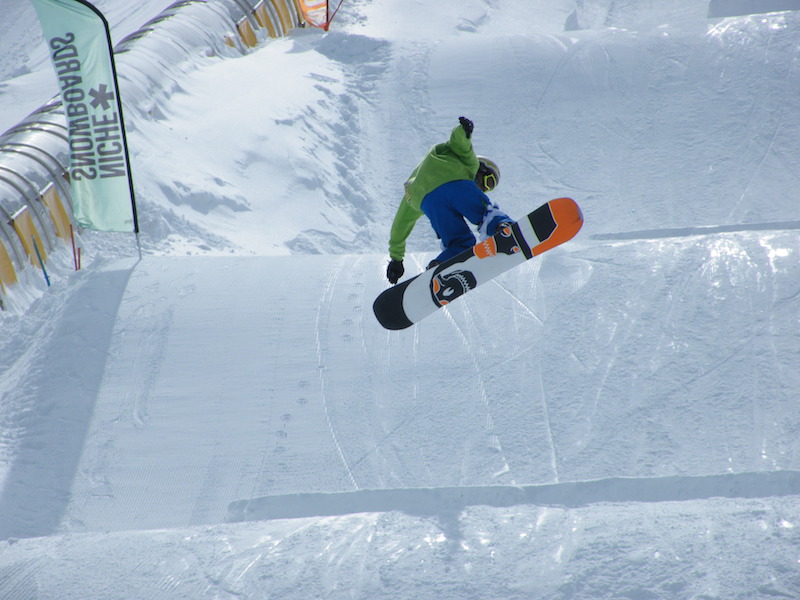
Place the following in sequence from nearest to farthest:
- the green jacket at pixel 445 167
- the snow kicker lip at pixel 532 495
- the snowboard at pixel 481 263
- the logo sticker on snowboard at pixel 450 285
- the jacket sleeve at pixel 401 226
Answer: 1. the snow kicker lip at pixel 532 495
2. the snowboard at pixel 481 263
3. the green jacket at pixel 445 167
4. the logo sticker on snowboard at pixel 450 285
5. the jacket sleeve at pixel 401 226

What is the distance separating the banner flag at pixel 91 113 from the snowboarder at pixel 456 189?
3328 millimetres

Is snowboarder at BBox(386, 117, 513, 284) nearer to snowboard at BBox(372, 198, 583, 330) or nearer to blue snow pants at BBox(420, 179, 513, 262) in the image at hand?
blue snow pants at BBox(420, 179, 513, 262)

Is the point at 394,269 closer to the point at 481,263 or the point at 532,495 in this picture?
the point at 481,263

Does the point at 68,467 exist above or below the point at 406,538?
below

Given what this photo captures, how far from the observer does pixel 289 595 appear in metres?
3.73

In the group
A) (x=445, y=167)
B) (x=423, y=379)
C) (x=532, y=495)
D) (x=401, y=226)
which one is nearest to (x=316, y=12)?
(x=401, y=226)

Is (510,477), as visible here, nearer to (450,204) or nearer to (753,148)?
(450,204)

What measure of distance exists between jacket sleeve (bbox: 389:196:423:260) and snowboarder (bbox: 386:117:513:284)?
9 centimetres

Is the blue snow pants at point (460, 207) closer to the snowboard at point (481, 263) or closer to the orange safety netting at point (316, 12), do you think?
the snowboard at point (481, 263)

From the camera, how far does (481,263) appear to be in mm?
4816

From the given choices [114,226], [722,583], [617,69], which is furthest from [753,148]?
[114,226]

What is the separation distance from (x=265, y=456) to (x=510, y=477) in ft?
5.67

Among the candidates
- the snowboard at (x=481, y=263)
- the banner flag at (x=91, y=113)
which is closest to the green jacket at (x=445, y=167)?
the snowboard at (x=481, y=263)

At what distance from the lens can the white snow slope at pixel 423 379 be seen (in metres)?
3.89
